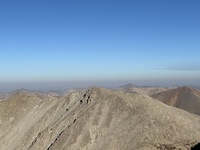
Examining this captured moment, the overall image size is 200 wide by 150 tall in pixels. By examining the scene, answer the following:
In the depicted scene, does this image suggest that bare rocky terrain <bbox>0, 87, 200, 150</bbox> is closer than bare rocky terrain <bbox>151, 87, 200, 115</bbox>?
Yes

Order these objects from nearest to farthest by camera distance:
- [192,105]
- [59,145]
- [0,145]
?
[59,145], [0,145], [192,105]

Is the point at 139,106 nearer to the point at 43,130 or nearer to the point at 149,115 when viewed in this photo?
the point at 149,115

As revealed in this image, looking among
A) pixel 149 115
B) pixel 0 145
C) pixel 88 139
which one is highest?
pixel 149 115

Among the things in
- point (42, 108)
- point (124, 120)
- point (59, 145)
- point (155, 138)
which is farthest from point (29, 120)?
point (155, 138)

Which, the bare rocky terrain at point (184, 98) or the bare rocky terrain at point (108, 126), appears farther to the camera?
the bare rocky terrain at point (184, 98)
